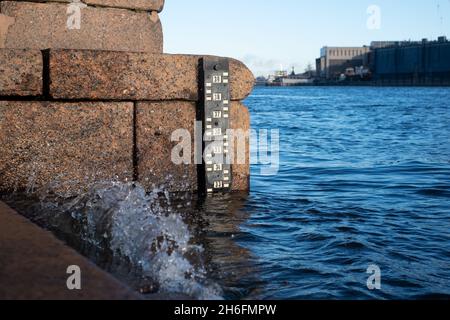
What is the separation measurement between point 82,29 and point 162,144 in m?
1.24

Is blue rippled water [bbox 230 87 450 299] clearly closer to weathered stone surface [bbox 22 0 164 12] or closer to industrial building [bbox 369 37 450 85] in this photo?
weathered stone surface [bbox 22 0 164 12]

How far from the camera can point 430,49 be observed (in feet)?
360

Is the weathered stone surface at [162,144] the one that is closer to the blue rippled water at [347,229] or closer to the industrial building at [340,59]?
the blue rippled water at [347,229]

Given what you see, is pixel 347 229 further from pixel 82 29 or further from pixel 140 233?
pixel 82 29

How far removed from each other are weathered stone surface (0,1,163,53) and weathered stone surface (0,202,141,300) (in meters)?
3.10

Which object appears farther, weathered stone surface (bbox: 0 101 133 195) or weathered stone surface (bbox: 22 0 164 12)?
weathered stone surface (bbox: 22 0 164 12)

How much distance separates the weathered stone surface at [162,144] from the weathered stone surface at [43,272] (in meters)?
2.66

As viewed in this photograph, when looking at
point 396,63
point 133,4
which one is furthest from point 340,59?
point 133,4

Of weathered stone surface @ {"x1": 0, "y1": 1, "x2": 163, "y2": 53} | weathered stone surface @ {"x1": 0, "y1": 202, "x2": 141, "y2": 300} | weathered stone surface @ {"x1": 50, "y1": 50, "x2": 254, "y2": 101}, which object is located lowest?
weathered stone surface @ {"x1": 0, "y1": 202, "x2": 141, "y2": 300}

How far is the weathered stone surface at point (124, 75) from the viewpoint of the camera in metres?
5.15

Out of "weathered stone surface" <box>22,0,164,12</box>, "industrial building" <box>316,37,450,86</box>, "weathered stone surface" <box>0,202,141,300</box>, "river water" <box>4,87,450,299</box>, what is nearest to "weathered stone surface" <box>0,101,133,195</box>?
"river water" <box>4,87,450,299</box>

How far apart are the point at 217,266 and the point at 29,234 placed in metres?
1.03

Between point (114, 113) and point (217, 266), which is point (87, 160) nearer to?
point (114, 113)

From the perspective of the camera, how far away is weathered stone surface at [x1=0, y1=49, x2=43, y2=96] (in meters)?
4.98
